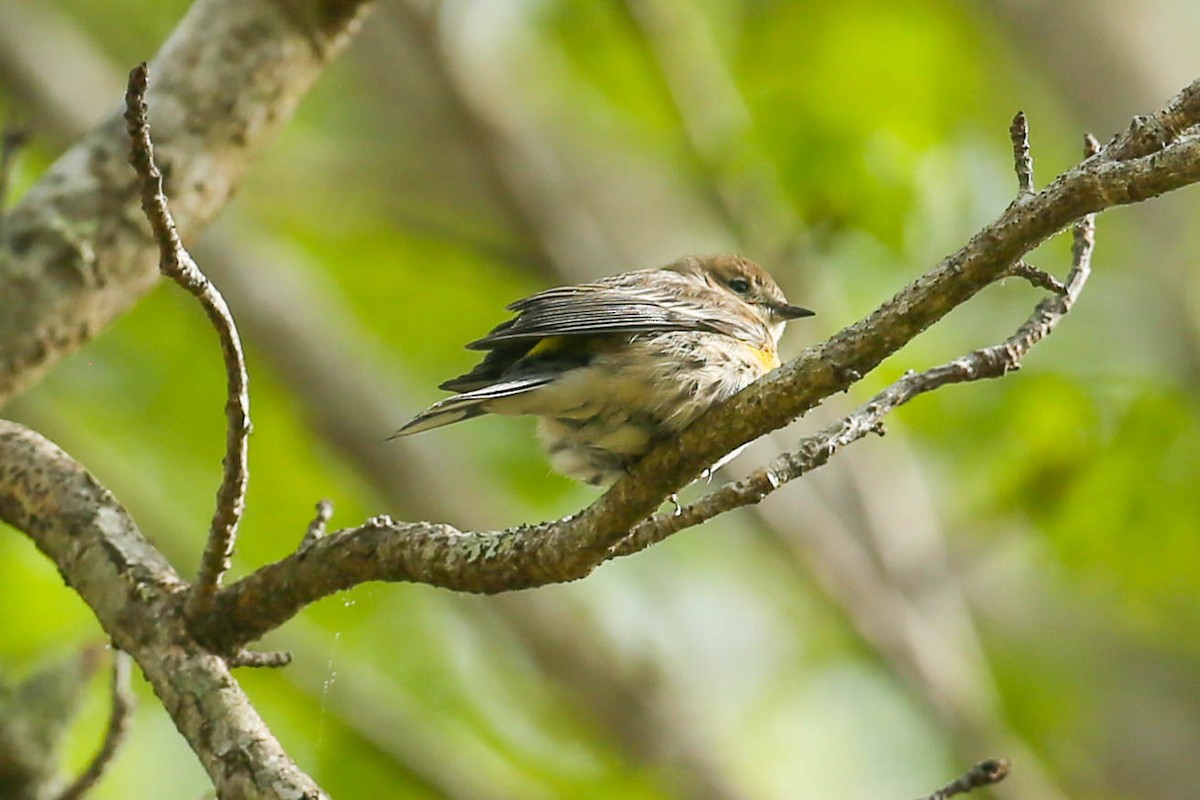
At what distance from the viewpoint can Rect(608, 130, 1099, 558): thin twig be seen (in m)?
2.70

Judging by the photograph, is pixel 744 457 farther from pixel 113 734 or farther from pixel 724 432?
pixel 724 432

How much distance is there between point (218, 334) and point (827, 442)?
123 centimetres

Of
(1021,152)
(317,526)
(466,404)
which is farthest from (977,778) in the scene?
(317,526)

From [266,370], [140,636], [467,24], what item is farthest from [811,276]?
[140,636]

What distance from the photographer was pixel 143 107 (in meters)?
2.60

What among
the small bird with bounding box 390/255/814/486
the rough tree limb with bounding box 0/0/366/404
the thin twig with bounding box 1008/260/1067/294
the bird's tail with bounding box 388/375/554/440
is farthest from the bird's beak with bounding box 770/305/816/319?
the thin twig with bounding box 1008/260/1067/294

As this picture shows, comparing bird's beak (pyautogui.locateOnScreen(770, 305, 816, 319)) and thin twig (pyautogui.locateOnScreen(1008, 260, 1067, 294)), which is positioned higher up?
bird's beak (pyautogui.locateOnScreen(770, 305, 816, 319))

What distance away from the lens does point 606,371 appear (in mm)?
3654

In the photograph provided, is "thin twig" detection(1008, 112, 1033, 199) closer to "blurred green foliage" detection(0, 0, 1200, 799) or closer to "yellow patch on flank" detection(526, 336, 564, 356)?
"yellow patch on flank" detection(526, 336, 564, 356)

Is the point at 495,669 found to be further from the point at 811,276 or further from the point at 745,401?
the point at 745,401

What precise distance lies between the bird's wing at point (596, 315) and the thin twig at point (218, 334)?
807mm

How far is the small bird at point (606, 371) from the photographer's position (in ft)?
11.3

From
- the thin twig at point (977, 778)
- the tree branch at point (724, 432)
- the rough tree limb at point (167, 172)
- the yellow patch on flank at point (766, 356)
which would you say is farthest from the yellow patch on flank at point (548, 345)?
the thin twig at point (977, 778)

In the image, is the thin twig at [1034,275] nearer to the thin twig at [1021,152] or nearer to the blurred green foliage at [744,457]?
the thin twig at [1021,152]
